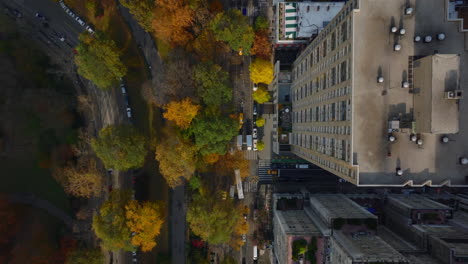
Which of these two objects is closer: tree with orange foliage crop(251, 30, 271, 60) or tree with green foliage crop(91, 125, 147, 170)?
tree with green foliage crop(91, 125, 147, 170)

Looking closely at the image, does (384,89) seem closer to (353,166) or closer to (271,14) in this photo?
(353,166)

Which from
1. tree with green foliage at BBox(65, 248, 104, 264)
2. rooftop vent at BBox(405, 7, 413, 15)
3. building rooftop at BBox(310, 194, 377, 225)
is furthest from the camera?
tree with green foliage at BBox(65, 248, 104, 264)

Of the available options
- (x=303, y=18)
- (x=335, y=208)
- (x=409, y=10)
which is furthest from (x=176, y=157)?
(x=409, y=10)

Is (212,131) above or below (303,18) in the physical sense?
below

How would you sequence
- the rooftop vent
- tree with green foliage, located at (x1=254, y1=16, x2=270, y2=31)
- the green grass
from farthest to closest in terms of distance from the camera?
the green grass → tree with green foliage, located at (x1=254, y1=16, x2=270, y2=31) → the rooftop vent

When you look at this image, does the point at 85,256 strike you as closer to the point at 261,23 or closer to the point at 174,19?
the point at 174,19

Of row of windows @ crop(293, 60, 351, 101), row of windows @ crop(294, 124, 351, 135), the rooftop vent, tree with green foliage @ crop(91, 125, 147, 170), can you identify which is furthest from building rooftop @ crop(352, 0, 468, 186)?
tree with green foliage @ crop(91, 125, 147, 170)

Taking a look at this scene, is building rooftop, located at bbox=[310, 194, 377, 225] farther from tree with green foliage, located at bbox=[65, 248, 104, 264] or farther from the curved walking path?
the curved walking path
